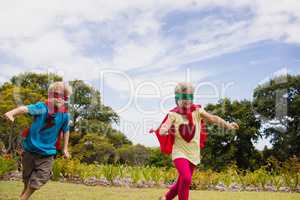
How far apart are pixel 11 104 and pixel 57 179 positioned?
12.5 metres

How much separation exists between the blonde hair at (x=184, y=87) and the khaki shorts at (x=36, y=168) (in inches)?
66.0

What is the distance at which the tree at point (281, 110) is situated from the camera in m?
29.0

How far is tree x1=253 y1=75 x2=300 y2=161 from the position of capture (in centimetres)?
2902

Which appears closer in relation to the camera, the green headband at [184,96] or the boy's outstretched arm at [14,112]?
the boy's outstretched arm at [14,112]

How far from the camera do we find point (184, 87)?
15.0 ft

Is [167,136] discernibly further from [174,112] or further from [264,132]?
[264,132]

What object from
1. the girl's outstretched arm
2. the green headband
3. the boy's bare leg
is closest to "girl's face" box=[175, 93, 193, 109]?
the green headband

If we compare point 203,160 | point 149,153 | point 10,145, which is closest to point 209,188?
point 10,145

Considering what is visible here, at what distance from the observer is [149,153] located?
2892 cm

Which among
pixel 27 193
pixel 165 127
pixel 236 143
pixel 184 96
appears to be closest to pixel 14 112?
pixel 27 193

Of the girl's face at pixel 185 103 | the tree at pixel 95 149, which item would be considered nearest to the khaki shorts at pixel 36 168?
the girl's face at pixel 185 103

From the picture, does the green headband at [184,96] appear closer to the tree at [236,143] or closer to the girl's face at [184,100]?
the girl's face at [184,100]

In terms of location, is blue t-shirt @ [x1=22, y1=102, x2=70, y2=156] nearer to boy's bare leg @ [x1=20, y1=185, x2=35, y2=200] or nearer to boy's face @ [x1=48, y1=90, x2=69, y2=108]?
boy's face @ [x1=48, y1=90, x2=69, y2=108]

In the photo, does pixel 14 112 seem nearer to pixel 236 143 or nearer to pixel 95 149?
pixel 95 149
